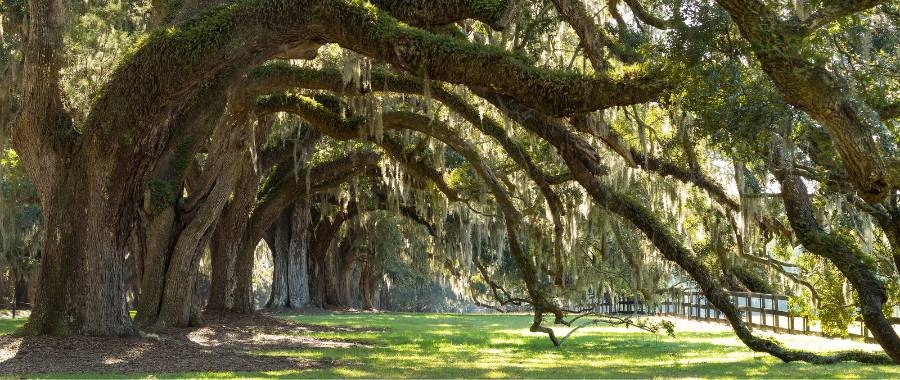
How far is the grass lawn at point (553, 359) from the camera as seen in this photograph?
9.41 meters

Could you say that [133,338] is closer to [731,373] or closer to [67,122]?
[67,122]

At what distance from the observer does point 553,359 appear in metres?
11.9

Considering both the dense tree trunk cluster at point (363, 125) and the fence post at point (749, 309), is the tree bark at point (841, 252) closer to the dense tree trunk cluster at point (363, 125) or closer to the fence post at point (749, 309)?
the dense tree trunk cluster at point (363, 125)

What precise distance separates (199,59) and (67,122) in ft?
7.52

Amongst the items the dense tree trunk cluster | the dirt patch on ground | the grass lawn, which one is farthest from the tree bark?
the dirt patch on ground

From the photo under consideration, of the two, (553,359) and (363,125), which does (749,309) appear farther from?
(363,125)

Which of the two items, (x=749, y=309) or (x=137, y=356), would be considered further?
(x=749, y=309)

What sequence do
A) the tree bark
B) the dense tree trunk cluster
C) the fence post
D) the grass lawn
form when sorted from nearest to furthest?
the dense tree trunk cluster, the grass lawn, the tree bark, the fence post

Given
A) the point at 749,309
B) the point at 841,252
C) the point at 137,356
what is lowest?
the point at 137,356

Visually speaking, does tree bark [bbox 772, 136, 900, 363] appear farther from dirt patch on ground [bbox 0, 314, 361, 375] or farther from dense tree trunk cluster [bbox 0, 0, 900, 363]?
dirt patch on ground [bbox 0, 314, 361, 375]

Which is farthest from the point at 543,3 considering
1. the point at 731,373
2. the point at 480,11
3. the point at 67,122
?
the point at 67,122

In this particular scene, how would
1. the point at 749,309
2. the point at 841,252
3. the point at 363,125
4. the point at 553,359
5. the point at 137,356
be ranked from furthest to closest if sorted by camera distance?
the point at 749,309 → the point at 363,125 → the point at 553,359 → the point at 841,252 → the point at 137,356

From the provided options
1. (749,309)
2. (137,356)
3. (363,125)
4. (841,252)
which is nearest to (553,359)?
(841,252)

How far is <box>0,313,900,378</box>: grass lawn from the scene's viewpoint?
9414 millimetres
